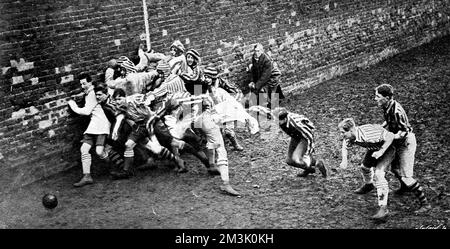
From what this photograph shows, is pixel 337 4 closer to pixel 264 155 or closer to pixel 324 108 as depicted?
pixel 324 108

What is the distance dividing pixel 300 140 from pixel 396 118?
75.3 inches

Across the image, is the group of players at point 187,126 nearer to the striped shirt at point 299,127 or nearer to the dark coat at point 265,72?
the striped shirt at point 299,127

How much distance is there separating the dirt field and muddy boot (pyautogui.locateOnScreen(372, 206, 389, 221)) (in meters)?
0.10

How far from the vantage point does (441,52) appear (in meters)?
18.8

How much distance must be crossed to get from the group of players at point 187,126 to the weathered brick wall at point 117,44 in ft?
1.60

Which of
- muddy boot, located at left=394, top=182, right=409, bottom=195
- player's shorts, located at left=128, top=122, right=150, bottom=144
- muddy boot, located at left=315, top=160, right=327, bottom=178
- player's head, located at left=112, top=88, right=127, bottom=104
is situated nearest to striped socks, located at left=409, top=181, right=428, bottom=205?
muddy boot, located at left=394, top=182, right=409, bottom=195

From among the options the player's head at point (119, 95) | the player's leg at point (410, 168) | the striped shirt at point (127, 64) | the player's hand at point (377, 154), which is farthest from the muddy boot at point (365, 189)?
the striped shirt at point (127, 64)

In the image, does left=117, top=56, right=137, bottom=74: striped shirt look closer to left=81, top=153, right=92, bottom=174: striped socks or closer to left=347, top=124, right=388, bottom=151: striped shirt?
left=81, top=153, right=92, bottom=174: striped socks

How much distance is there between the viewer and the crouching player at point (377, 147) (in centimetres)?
787

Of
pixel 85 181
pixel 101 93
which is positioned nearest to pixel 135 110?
pixel 101 93

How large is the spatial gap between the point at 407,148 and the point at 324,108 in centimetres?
574

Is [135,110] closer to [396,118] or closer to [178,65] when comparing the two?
[178,65]

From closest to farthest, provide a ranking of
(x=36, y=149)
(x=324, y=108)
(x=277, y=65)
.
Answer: (x=36, y=149)
(x=324, y=108)
(x=277, y=65)

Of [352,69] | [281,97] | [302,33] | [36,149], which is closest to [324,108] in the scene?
[281,97]
